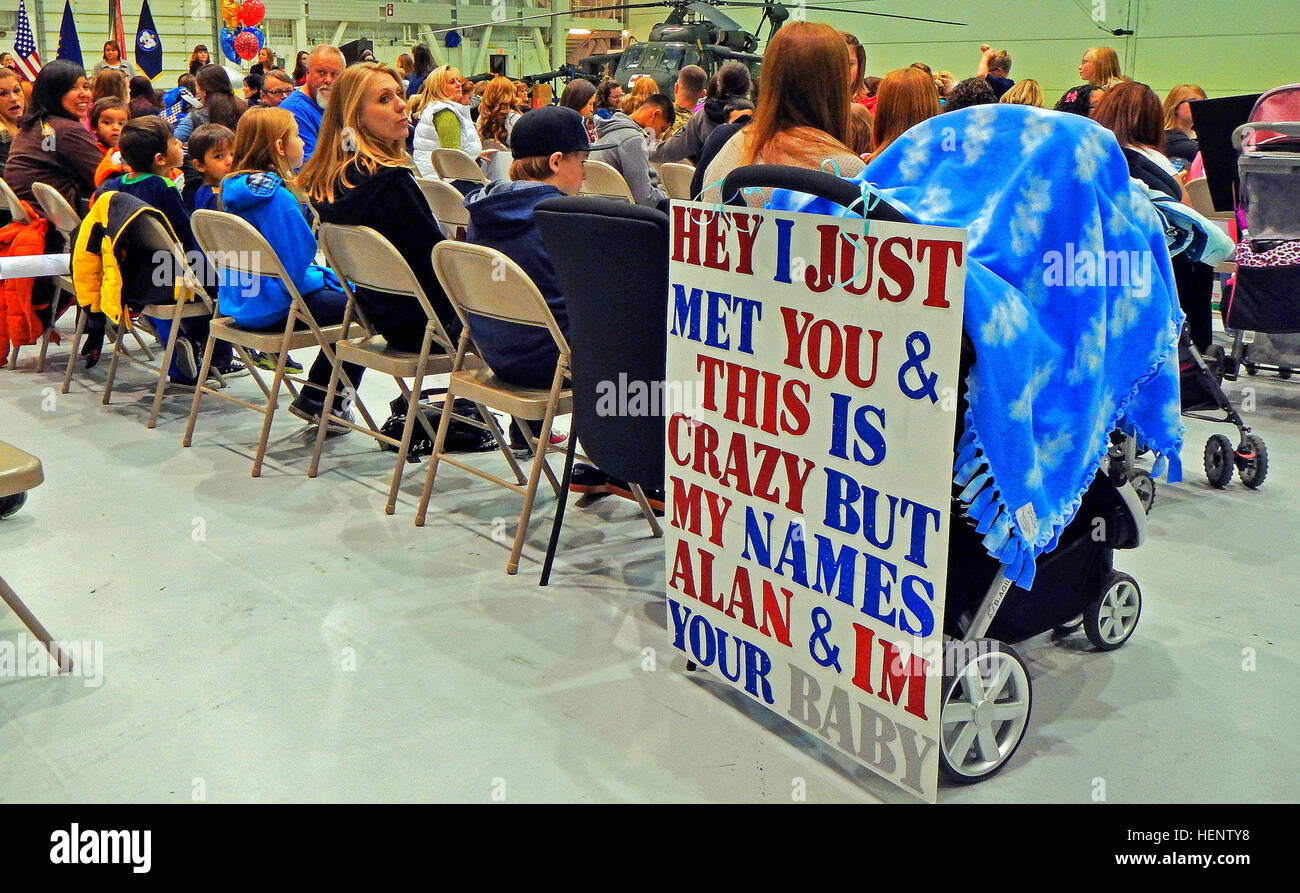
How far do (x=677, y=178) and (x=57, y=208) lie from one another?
278cm

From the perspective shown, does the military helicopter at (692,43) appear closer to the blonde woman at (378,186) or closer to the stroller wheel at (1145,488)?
the blonde woman at (378,186)

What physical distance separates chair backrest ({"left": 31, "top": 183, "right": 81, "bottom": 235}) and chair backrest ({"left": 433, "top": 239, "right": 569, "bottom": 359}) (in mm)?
2410

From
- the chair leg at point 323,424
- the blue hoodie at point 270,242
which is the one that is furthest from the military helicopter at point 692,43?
Result: the chair leg at point 323,424

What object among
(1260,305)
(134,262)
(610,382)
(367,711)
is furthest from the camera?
(134,262)

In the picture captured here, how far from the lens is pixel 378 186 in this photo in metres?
3.40

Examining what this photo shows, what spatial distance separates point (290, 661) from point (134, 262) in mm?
2221

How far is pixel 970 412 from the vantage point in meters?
1.77

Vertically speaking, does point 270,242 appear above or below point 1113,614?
above

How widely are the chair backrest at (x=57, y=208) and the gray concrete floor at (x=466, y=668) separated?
4.83ft

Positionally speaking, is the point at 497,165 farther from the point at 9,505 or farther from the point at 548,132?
the point at 9,505

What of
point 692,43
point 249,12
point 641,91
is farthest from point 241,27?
point 641,91

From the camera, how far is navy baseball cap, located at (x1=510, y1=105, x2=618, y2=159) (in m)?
3.01
